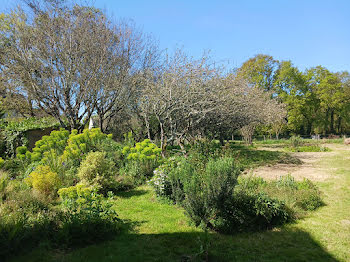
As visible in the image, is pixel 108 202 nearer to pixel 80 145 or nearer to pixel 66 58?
pixel 80 145

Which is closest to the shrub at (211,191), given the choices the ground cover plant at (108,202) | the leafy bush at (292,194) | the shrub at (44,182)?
the ground cover plant at (108,202)

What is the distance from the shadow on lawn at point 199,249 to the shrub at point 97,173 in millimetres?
2419

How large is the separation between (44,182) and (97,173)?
3.86 ft

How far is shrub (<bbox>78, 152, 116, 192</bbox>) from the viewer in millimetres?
6024

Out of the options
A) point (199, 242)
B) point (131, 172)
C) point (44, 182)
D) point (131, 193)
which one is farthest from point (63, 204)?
point (131, 172)

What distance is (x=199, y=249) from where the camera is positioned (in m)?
3.43

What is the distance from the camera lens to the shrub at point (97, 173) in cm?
602

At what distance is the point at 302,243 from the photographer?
12.8ft

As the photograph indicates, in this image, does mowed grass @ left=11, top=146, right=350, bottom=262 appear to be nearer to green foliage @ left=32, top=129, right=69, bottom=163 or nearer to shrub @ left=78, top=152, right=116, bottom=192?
shrub @ left=78, top=152, right=116, bottom=192

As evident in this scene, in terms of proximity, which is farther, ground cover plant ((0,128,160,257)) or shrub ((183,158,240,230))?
shrub ((183,158,240,230))

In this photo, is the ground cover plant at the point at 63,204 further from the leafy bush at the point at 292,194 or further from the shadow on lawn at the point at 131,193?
the leafy bush at the point at 292,194

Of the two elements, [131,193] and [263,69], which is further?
[263,69]

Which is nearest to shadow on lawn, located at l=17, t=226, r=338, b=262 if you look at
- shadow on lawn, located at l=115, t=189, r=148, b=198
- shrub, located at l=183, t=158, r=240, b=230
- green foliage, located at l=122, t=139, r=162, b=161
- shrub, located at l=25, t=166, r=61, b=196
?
shrub, located at l=183, t=158, r=240, b=230

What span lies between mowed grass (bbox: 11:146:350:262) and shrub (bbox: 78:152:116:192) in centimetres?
98
